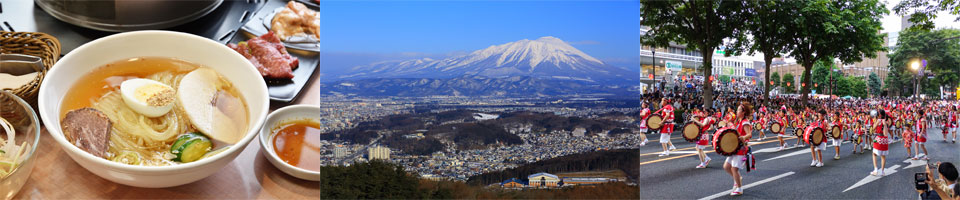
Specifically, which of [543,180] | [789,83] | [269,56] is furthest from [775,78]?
[269,56]

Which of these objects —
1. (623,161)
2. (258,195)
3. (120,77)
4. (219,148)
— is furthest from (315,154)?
(623,161)

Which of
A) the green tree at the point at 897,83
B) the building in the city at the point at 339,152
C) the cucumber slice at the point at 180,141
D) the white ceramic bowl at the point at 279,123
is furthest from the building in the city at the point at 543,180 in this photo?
the green tree at the point at 897,83

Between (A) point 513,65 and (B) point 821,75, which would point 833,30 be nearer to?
(B) point 821,75

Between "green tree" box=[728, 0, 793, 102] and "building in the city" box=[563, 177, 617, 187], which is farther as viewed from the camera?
"green tree" box=[728, 0, 793, 102]

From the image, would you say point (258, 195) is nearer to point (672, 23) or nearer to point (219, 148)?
point (219, 148)

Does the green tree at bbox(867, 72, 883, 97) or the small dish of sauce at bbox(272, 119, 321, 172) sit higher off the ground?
the green tree at bbox(867, 72, 883, 97)

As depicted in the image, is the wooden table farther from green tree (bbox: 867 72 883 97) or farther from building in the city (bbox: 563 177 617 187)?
green tree (bbox: 867 72 883 97)

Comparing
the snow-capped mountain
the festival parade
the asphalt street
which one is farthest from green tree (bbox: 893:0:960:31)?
the snow-capped mountain
